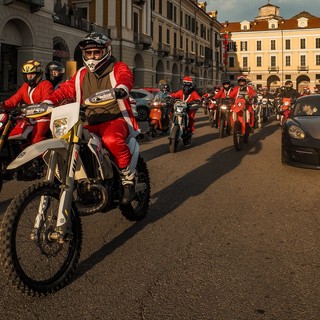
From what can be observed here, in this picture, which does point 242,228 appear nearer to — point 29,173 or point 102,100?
point 102,100

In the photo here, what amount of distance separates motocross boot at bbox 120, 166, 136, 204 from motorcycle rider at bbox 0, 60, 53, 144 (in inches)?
93.3

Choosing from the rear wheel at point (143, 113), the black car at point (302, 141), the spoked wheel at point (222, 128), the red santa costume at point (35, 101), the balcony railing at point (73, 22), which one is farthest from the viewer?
the balcony railing at point (73, 22)

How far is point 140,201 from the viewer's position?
4195mm

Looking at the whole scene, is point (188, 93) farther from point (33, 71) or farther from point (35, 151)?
point (35, 151)

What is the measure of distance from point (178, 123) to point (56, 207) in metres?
6.91

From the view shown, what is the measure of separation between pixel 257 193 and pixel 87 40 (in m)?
3.16

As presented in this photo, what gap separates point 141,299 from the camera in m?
2.50

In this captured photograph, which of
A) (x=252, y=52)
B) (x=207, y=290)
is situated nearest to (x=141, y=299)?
(x=207, y=290)

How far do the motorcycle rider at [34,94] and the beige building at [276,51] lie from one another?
252ft

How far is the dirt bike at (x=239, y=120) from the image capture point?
9.21m

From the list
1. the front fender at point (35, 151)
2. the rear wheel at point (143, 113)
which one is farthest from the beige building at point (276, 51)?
the front fender at point (35, 151)

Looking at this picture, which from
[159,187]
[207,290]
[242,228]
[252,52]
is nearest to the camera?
[207,290]

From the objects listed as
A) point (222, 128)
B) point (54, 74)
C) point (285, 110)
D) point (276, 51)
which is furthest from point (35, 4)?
point (276, 51)

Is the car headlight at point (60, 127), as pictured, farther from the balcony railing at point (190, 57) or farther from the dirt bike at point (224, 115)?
the balcony railing at point (190, 57)
